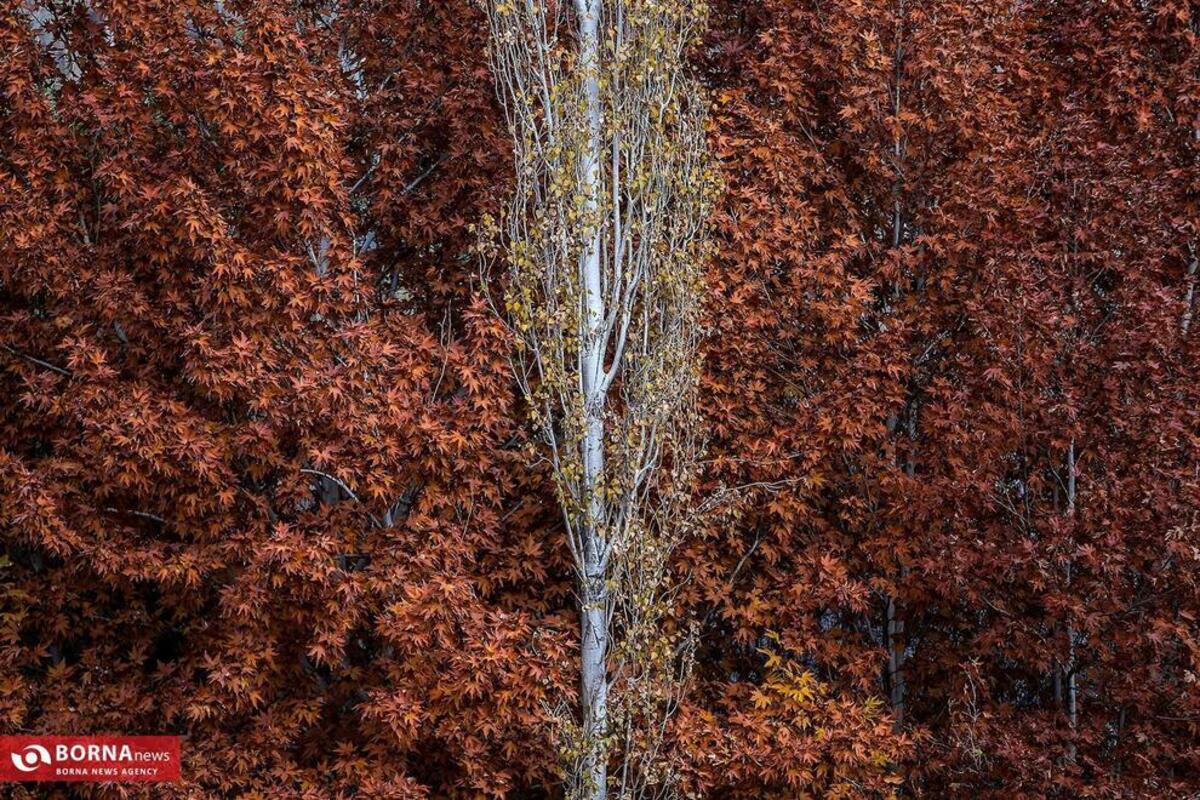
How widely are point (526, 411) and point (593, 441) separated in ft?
2.56

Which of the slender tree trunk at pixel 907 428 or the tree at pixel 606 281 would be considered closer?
the tree at pixel 606 281

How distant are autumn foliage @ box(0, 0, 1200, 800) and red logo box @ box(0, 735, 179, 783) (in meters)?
0.13

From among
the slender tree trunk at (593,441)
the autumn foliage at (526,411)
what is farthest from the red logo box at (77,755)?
the slender tree trunk at (593,441)

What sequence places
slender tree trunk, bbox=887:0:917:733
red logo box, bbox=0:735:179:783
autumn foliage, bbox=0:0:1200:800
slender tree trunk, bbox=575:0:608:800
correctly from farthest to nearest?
slender tree trunk, bbox=887:0:917:733 < slender tree trunk, bbox=575:0:608:800 < red logo box, bbox=0:735:179:783 < autumn foliage, bbox=0:0:1200:800

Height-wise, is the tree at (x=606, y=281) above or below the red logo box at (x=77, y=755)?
above

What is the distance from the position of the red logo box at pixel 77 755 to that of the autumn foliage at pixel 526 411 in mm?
128

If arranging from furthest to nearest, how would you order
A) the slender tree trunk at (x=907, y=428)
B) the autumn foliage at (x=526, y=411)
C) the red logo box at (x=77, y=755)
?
1. the slender tree trunk at (x=907, y=428)
2. the red logo box at (x=77, y=755)
3. the autumn foliage at (x=526, y=411)

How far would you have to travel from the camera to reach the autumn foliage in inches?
276

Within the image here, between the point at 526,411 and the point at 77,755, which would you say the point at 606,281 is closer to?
the point at 526,411

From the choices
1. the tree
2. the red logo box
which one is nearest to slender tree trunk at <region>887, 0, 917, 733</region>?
the tree

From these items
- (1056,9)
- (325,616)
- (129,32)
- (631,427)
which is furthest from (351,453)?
(1056,9)

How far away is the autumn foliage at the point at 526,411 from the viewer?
7.02 meters
